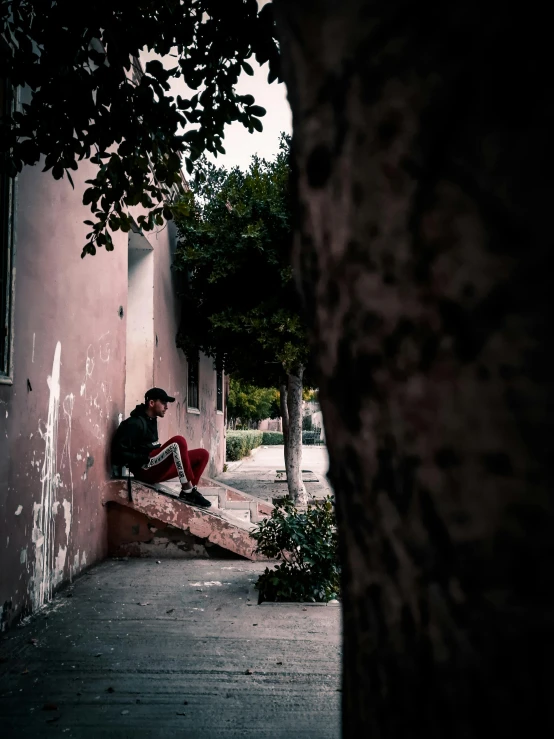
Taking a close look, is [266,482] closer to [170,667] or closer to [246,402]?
[170,667]

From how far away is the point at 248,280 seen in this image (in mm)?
10141

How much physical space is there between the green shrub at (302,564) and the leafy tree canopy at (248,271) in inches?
172

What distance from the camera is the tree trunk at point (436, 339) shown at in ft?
1.75

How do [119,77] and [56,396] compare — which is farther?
[56,396]

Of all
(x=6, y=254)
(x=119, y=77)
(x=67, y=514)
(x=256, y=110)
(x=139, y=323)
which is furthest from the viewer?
(x=139, y=323)

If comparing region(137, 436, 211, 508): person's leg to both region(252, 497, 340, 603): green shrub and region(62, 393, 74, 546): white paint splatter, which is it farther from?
region(252, 497, 340, 603): green shrub

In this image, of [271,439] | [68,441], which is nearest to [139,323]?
[68,441]

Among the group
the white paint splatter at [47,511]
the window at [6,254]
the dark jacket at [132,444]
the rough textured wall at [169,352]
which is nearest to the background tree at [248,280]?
the rough textured wall at [169,352]

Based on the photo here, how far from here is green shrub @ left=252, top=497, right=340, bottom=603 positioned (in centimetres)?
500

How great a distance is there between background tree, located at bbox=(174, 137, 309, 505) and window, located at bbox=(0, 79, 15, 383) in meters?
4.89

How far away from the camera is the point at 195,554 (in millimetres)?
6668

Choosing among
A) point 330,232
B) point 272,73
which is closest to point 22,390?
point 272,73

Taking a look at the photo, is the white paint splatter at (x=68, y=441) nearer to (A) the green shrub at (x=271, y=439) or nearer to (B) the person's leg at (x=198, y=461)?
(B) the person's leg at (x=198, y=461)

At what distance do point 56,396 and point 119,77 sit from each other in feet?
9.39
